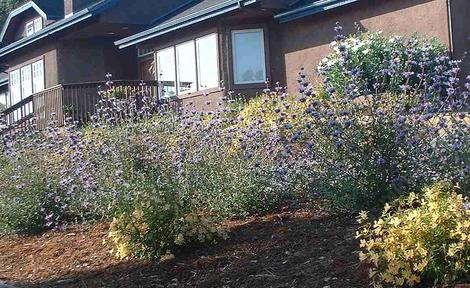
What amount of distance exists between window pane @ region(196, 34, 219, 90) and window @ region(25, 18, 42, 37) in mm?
11768

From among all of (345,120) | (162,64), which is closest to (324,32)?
(162,64)

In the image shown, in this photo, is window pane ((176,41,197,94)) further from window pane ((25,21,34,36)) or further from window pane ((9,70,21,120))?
window pane ((25,21,34,36))

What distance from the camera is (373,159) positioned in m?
6.89

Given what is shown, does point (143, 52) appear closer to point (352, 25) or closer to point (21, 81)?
point (21, 81)

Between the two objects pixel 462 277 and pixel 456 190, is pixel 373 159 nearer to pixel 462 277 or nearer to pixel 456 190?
pixel 456 190

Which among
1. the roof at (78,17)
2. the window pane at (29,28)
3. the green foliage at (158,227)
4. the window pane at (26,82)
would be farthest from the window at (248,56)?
the window pane at (29,28)

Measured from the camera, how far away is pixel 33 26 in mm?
31578


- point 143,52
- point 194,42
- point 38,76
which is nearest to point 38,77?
point 38,76

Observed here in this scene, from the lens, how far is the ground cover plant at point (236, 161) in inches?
270

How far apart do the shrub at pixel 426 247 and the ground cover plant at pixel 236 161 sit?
939 mm

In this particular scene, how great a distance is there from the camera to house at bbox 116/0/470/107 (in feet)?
52.7

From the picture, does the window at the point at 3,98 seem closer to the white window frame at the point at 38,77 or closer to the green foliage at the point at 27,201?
the white window frame at the point at 38,77

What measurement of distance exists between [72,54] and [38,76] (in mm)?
2689

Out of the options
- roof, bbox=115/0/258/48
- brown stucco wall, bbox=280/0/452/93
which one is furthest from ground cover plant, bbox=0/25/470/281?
roof, bbox=115/0/258/48
